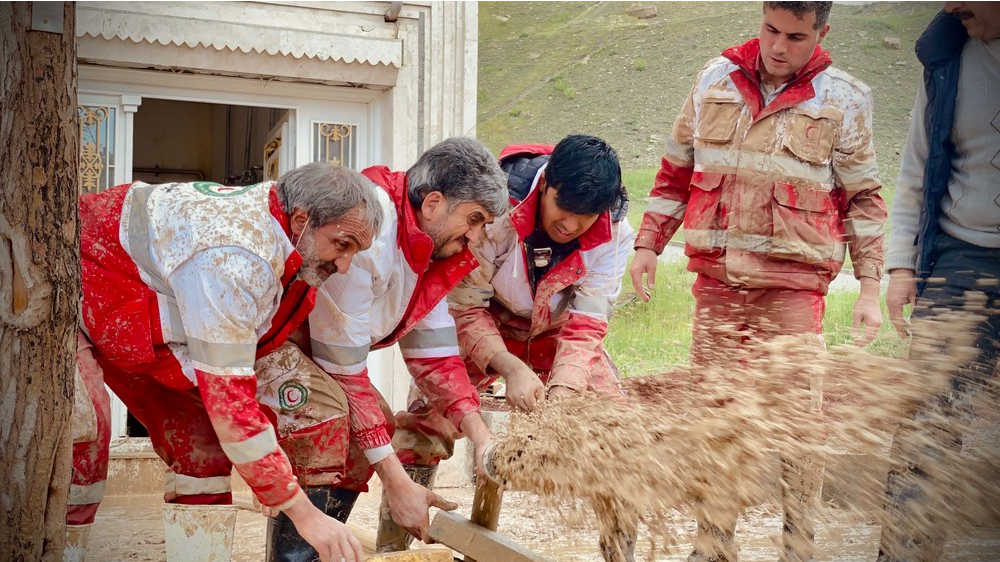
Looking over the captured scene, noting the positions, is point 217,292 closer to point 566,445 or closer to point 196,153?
point 566,445

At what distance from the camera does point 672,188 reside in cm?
409

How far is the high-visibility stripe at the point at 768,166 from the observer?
3703mm

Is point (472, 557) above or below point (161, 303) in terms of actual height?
below

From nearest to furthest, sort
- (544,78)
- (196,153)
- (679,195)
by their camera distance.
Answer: (679,195)
(196,153)
(544,78)

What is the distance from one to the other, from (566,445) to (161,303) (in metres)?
1.22

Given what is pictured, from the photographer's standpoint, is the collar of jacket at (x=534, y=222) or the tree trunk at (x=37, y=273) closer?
the tree trunk at (x=37, y=273)

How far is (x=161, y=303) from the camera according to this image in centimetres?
287

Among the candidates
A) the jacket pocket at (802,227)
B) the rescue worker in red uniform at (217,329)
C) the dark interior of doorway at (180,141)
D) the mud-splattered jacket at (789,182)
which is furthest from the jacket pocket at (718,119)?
the dark interior of doorway at (180,141)

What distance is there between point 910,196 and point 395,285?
1.84 metres

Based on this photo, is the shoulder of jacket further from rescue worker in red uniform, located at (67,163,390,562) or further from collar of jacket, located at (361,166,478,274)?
rescue worker in red uniform, located at (67,163,390,562)

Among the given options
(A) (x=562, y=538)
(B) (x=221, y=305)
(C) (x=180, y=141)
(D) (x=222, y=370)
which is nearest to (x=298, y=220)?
(B) (x=221, y=305)

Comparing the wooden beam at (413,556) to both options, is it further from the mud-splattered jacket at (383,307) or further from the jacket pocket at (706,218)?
the jacket pocket at (706,218)

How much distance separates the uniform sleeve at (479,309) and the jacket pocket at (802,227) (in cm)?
103

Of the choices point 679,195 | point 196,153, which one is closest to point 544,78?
point 196,153
